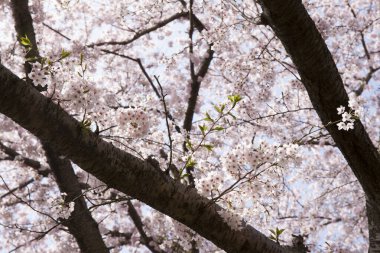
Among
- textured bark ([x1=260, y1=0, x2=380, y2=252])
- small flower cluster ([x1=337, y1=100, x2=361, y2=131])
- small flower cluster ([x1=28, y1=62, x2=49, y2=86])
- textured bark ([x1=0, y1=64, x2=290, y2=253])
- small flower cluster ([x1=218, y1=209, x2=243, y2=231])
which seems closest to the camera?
textured bark ([x1=0, y1=64, x2=290, y2=253])

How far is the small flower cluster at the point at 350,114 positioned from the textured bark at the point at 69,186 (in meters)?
3.09

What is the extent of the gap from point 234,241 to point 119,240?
696 centimetres

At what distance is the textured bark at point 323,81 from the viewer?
256 centimetres

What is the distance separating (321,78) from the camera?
2.94 meters

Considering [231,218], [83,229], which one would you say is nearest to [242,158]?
[231,218]

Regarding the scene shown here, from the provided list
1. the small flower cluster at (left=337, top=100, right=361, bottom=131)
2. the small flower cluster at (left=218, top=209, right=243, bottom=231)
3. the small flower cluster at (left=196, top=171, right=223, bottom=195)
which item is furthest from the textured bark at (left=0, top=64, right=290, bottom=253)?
the small flower cluster at (left=337, top=100, right=361, bottom=131)

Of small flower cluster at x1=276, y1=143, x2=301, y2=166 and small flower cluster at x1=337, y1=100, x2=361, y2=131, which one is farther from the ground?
small flower cluster at x1=337, y1=100, x2=361, y2=131

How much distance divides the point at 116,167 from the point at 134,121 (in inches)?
40.3

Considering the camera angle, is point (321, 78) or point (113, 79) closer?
point (321, 78)

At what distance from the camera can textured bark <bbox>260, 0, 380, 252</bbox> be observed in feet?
8.39

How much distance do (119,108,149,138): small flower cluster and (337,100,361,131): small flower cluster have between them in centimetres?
152

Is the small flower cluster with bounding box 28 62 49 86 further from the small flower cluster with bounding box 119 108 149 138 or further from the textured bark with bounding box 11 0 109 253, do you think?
the textured bark with bounding box 11 0 109 253

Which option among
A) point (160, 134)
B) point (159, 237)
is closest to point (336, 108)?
point (160, 134)

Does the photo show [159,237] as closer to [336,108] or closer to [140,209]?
[140,209]
